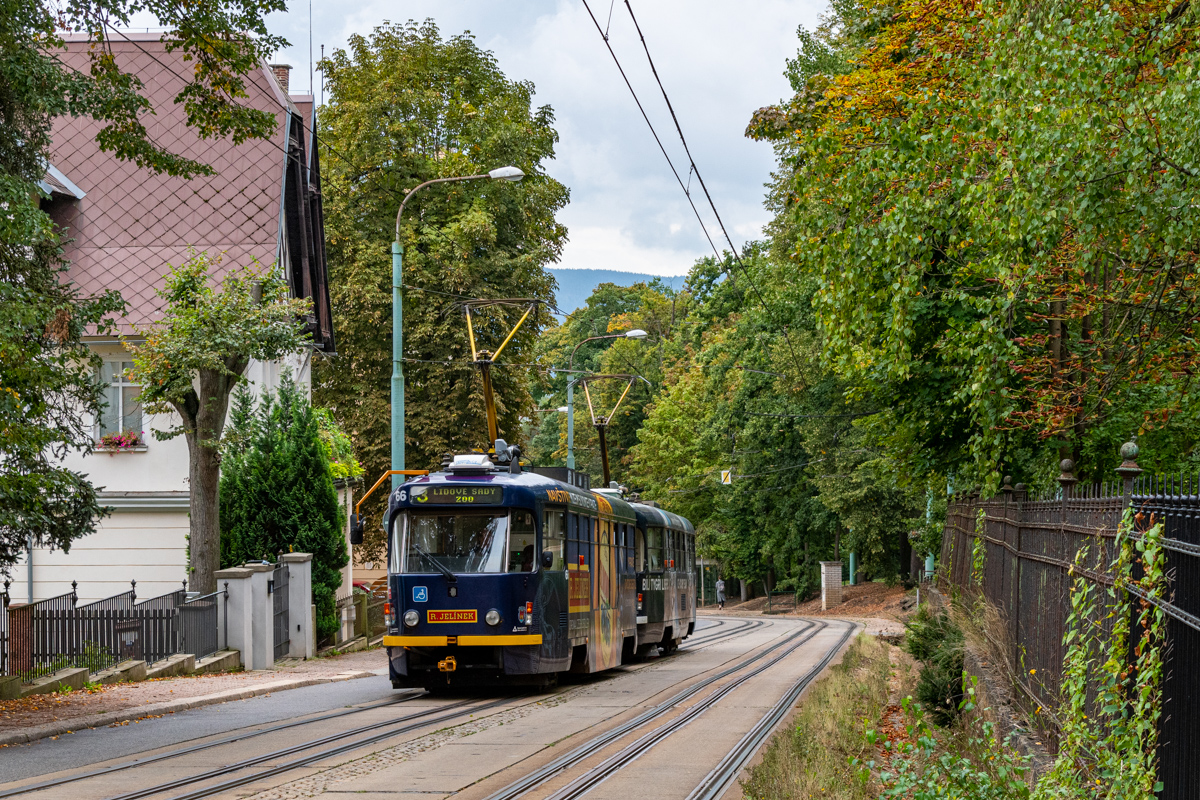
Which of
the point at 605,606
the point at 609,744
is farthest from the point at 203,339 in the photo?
the point at 609,744

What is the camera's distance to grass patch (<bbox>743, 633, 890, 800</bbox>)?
8.91m

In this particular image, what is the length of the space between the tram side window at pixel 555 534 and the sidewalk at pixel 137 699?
4491 millimetres

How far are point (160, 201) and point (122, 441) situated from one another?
19.8ft

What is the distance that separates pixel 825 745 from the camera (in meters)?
11.3

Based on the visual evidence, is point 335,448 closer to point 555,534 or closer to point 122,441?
point 122,441

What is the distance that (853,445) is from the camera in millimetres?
47719

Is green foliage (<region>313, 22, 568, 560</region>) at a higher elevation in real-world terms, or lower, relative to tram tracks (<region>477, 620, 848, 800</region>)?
higher

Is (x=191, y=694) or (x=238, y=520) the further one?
(x=238, y=520)

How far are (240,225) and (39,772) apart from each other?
826 inches

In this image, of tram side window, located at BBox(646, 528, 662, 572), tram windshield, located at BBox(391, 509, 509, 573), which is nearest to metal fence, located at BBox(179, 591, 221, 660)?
tram windshield, located at BBox(391, 509, 509, 573)

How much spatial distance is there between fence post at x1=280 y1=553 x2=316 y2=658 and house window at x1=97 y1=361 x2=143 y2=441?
5.13 metres

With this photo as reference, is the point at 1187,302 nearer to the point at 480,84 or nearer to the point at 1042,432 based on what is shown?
the point at 1042,432

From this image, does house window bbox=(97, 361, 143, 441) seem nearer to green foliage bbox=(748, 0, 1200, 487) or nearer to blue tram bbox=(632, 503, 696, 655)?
blue tram bbox=(632, 503, 696, 655)

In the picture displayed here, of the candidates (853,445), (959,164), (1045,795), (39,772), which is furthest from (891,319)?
(853,445)
